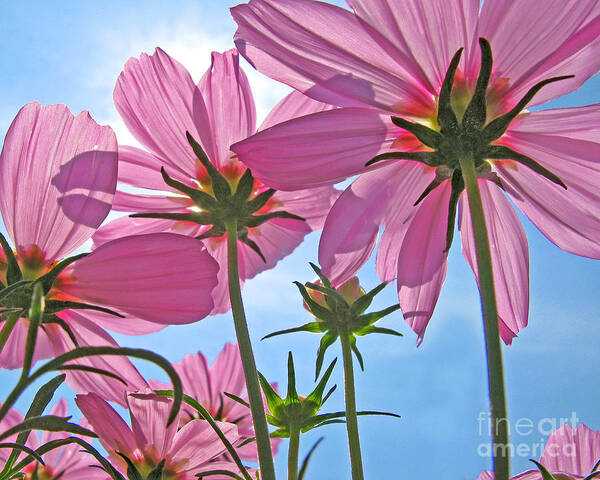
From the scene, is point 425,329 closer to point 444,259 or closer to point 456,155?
point 444,259

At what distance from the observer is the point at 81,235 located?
531mm

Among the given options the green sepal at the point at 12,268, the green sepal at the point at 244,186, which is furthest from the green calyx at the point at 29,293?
the green sepal at the point at 244,186

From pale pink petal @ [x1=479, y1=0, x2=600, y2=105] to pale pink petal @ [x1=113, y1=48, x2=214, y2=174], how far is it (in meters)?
0.30

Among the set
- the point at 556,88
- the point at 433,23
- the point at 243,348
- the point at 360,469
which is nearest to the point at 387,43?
the point at 433,23

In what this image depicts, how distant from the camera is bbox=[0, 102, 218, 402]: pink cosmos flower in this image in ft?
1.63

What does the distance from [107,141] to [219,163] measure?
17 centimetres

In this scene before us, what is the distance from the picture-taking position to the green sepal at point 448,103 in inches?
19.2

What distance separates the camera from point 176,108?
63 centimetres

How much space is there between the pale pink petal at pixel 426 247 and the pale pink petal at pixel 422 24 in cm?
14

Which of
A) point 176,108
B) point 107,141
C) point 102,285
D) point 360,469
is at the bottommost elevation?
point 360,469

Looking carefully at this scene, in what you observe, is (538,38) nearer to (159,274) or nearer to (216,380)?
(159,274)

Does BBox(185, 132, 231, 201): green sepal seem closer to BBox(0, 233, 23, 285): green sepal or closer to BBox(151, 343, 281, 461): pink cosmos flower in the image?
BBox(0, 233, 23, 285): green sepal

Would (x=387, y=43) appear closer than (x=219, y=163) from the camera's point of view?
Yes

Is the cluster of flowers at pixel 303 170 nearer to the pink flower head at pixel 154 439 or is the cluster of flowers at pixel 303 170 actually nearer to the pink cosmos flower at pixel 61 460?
the pink flower head at pixel 154 439
